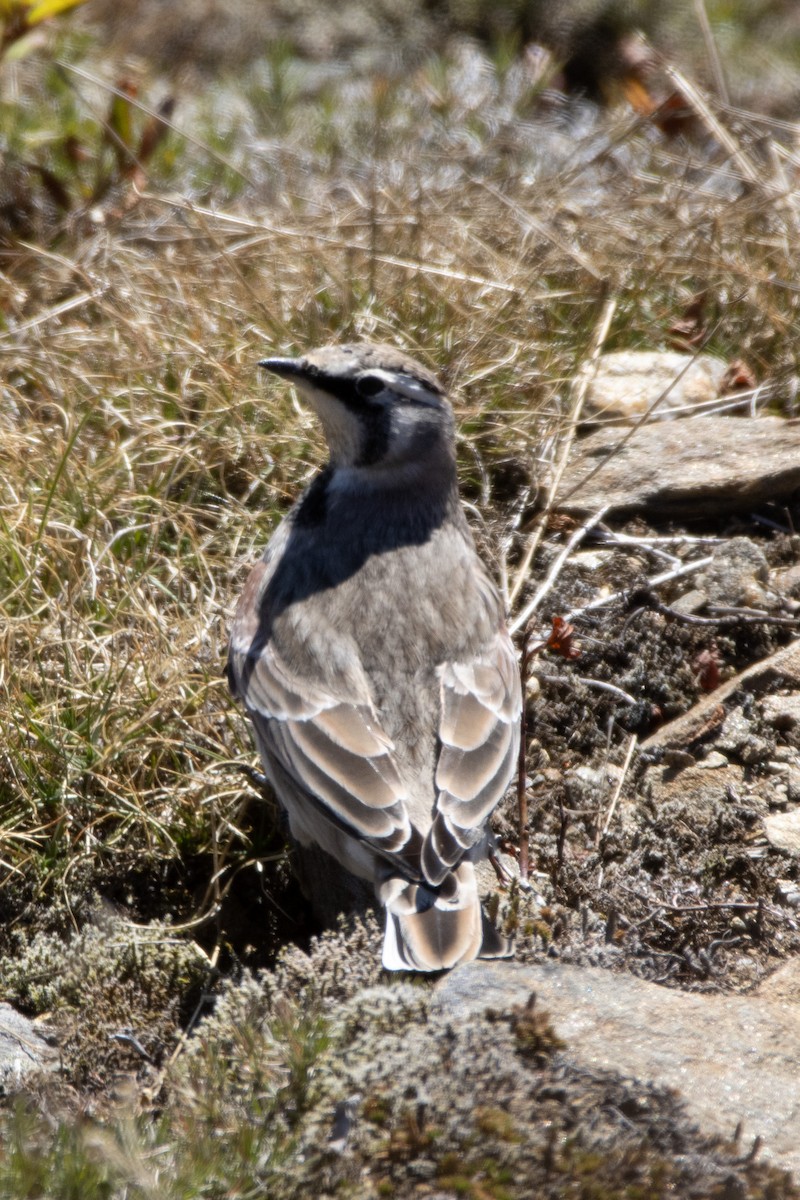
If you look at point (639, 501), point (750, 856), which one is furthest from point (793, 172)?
point (750, 856)

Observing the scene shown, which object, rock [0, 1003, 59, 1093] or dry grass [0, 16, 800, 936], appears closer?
rock [0, 1003, 59, 1093]

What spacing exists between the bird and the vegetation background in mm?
475

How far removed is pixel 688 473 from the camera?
6172 mm

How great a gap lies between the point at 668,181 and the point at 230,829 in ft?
16.8

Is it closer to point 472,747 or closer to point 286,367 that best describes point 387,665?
point 472,747

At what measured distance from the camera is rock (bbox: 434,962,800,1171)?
343 centimetres

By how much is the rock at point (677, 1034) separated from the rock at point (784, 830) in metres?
0.92

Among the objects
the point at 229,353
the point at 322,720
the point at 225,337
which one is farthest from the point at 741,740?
the point at 225,337

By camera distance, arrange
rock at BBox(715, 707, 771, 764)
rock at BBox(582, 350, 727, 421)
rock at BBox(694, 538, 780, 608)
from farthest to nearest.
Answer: rock at BBox(582, 350, 727, 421) < rock at BBox(694, 538, 780, 608) < rock at BBox(715, 707, 771, 764)

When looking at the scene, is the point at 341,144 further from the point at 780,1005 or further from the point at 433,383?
the point at 780,1005

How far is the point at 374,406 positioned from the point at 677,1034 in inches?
92.7

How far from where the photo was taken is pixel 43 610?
215 inches

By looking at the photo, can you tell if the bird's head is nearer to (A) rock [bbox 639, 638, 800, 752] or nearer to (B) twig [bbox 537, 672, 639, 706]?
→ (B) twig [bbox 537, 672, 639, 706]

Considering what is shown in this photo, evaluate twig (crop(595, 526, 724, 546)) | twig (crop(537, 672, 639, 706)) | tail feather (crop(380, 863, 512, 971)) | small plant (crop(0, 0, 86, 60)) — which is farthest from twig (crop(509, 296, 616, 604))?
small plant (crop(0, 0, 86, 60))
